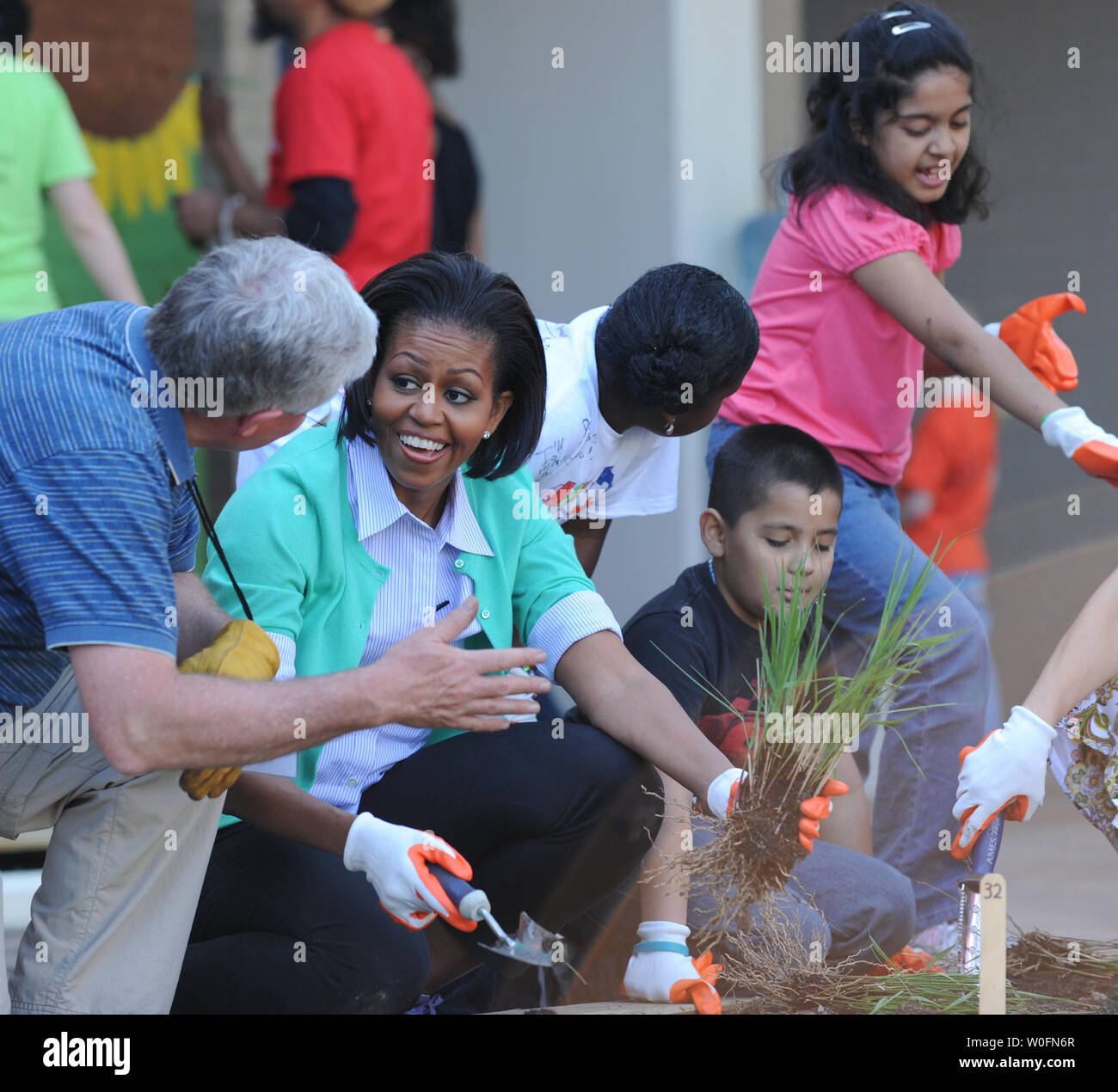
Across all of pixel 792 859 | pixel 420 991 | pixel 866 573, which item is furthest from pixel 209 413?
pixel 866 573

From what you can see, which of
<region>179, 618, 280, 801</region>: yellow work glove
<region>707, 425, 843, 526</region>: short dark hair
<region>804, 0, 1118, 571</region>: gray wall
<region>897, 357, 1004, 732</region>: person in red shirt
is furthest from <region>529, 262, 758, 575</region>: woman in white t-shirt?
<region>804, 0, 1118, 571</region>: gray wall

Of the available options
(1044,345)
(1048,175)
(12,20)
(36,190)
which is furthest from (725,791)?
(1048,175)

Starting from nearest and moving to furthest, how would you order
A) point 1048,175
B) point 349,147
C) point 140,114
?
point 349,147, point 140,114, point 1048,175

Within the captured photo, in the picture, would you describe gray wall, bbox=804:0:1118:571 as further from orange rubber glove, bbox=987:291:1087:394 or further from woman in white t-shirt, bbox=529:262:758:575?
woman in white t-shirt, bbox=529:262:758:575

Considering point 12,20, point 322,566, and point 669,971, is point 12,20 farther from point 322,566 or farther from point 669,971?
point 669,971

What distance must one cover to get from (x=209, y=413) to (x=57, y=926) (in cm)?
67

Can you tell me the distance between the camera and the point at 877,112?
2.75 meters

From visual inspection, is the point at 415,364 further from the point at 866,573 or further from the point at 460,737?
the point at 866,573

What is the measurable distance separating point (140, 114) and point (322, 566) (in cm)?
227

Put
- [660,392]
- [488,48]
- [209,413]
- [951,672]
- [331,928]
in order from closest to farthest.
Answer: [209,413]
[331,928]
[660,392]
[951,672]
[488,48]

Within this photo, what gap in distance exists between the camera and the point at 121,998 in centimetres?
196

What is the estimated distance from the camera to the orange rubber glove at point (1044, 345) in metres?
2.87

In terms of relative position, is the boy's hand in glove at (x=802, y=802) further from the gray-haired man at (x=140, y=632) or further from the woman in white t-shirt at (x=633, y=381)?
the woman in white t-shirt at (x=633, y=381)

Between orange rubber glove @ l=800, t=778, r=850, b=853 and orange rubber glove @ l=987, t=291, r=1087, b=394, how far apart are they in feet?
3.50
